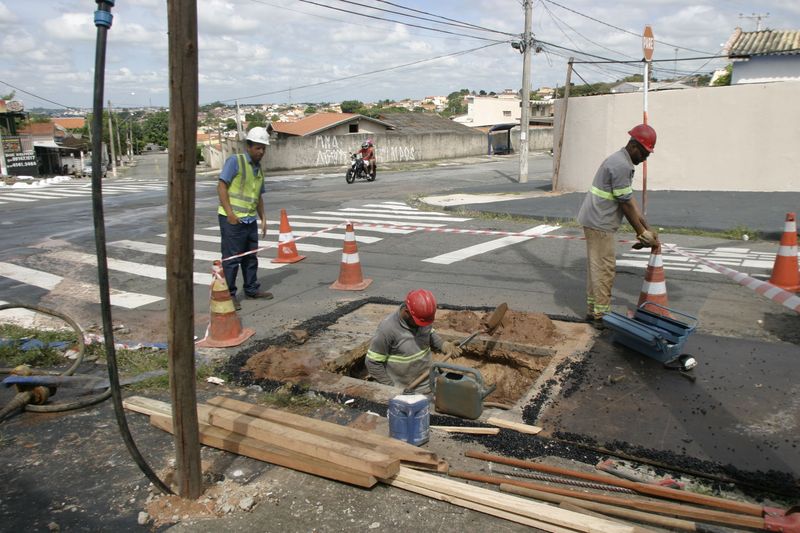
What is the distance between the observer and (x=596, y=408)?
170 inches

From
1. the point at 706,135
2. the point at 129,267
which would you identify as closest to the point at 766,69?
the point at 706,135

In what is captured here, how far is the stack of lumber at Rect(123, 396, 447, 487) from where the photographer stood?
3.30 meters

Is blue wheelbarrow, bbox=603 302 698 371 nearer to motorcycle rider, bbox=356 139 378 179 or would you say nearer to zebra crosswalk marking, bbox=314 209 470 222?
zebra crosswalk marking, bbox=314 209 470 222

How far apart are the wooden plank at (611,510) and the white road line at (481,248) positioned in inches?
243

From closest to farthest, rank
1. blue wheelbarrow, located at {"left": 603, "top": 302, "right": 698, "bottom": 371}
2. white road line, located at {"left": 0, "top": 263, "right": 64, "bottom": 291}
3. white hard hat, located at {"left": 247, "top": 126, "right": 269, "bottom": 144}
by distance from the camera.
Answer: blue wheelbarrow, located at {"left": 603, "top": 302, "right": 698, "bottom": 371}, white hard hat, located at {"left": 247, "top": 126, "right": 269, "bottom": 144}, white road line, located at {"left": 0, "top": 263, "right": 64, "bottom": 291}

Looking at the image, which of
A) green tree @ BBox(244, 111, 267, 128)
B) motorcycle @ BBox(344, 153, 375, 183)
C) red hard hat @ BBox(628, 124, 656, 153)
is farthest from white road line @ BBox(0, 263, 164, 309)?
green tree @ BBox(244, 111, 267, 128)

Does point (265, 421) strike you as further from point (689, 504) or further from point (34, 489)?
point (689, 504)

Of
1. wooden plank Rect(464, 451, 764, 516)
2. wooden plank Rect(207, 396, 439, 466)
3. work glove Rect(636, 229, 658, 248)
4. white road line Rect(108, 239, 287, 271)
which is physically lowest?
wooden plank Rect(464, 451, 764, 516)

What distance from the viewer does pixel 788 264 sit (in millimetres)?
7055

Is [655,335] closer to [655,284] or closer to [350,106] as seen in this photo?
[655,284]

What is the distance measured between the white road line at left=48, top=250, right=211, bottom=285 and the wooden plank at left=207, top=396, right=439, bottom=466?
4.55 meters

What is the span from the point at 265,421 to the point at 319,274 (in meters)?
Result: 5.08

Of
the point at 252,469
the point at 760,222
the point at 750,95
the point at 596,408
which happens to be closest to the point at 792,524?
the point at 596,408

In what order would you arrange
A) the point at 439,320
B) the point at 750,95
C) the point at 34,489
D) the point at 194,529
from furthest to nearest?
the point at 750,95 → the point at 439,320 → the point at 34,489 → the point at 194,529
